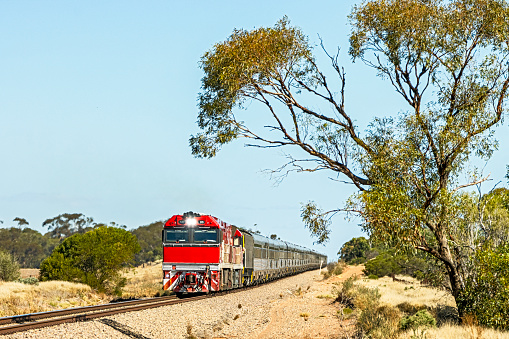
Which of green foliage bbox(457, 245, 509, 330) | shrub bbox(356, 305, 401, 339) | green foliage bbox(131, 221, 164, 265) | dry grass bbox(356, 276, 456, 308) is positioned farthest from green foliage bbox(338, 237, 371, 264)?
green foliage bbox(457, 245, 509, 330)

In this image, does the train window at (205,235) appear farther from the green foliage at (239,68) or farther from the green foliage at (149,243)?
the green foliage at (149,243)

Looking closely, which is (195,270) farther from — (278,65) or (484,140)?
(484,140)

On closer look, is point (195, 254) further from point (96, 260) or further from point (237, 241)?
point (96, 260)

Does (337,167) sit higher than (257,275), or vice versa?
(337,167)

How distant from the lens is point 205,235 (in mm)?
25328

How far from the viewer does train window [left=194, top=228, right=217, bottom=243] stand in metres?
25.3

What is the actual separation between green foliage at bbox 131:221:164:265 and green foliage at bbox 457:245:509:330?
93.7 meters

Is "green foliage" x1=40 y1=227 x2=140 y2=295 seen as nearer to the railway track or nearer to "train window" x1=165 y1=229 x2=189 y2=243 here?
"train window" x1=165 y1=229 x2=189 y2=243

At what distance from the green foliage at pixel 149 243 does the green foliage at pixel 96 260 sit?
67057mm

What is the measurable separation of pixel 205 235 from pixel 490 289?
44.2 feet

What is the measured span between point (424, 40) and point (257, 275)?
23570 mm

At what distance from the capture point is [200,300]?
24.0 metres

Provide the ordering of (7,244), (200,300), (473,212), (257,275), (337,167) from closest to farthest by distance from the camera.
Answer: (473,212) → (337,167) → (200,300) → (257,275) → (7,244)

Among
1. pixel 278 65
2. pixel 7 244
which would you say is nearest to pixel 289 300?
pixel 278 65
